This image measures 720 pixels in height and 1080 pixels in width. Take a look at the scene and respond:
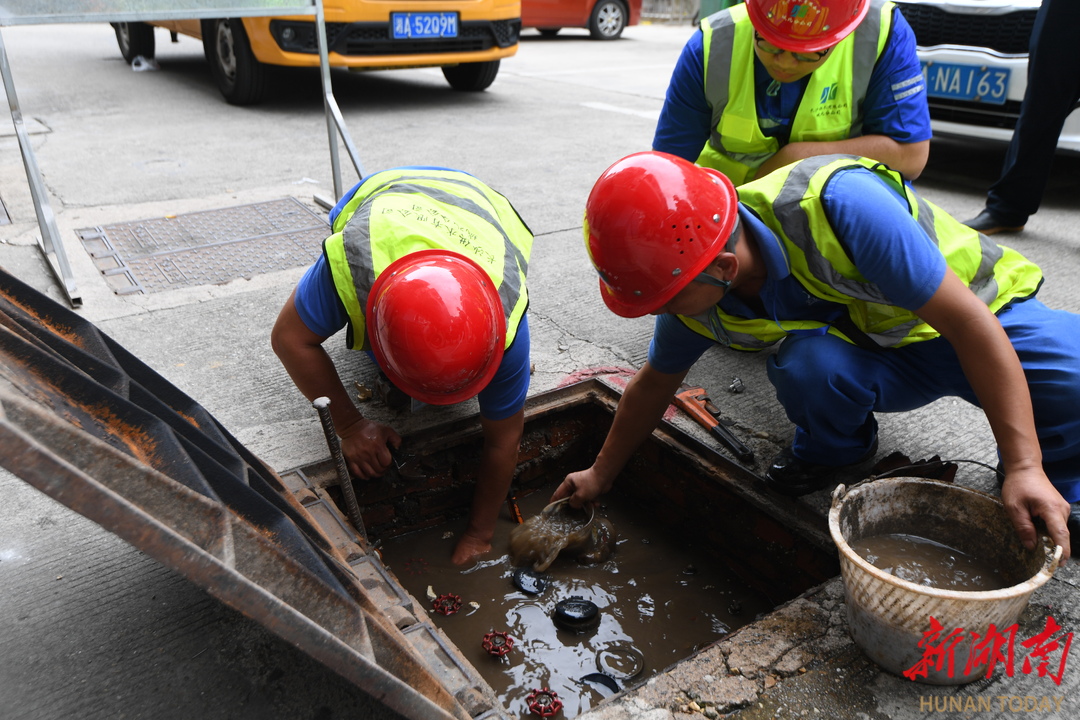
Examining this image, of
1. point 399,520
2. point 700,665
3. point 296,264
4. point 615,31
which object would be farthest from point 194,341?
point 615,31

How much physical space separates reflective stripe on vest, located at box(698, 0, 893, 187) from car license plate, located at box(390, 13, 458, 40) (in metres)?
3.95

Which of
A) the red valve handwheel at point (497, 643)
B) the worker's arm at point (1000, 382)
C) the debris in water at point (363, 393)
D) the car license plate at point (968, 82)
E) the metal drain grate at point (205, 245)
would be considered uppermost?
the car license plate at point (968, 82)

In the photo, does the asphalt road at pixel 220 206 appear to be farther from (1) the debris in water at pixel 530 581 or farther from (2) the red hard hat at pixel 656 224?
(2) the red hard hat at pixel 656 224

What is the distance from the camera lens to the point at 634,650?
2.29 metres

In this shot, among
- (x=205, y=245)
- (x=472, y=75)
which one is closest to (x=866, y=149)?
(x=205, y=245)

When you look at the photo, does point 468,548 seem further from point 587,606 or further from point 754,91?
point 754,91

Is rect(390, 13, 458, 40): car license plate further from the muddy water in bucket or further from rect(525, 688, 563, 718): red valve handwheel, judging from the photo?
the muddy water in bucket

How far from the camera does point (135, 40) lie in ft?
29.3

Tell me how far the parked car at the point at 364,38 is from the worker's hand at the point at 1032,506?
540 centimetres

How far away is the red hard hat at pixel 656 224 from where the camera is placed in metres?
1.72

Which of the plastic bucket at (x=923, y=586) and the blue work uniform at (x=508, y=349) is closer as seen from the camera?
the plastic bucket at (x=923, y=586)

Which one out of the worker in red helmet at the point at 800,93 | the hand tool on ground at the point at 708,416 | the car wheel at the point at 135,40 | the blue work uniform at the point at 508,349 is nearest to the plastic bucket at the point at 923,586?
the hand tool on ground at the point at 708,416

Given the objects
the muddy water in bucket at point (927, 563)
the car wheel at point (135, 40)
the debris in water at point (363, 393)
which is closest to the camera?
the muddy water in bucket at point (927, 563)

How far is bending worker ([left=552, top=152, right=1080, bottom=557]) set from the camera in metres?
1.72
